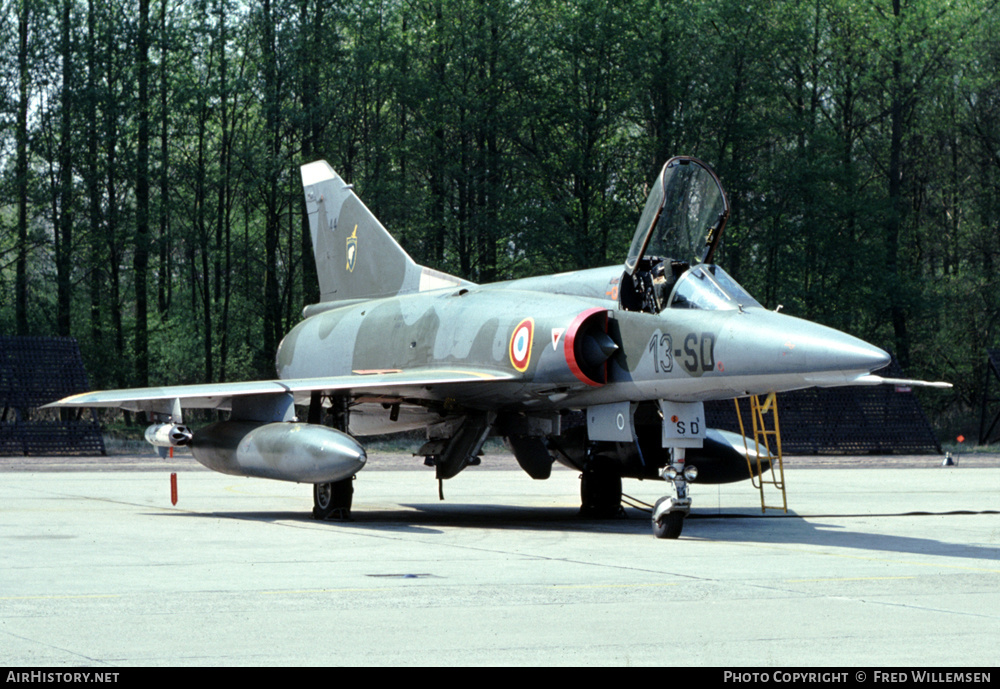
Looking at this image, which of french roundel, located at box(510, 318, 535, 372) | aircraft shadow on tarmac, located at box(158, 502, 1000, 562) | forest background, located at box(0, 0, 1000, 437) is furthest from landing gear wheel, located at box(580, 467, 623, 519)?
forest background, located at box(0, 0, 1000, 437)

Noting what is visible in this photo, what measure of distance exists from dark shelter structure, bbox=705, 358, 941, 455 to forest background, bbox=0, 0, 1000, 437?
8.51m

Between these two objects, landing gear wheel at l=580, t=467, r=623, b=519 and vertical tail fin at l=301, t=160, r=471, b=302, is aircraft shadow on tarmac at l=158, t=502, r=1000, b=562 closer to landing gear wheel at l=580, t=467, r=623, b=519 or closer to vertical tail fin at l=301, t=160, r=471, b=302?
landing gear wheel at l=580, t=467, r=623, b=519

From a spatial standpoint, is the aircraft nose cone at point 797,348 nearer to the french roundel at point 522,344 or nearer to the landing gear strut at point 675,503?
the landing gear strut at point 675,503

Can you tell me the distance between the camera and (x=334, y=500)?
13.9 m

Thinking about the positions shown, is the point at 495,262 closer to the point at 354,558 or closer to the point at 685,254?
the point at 685,254

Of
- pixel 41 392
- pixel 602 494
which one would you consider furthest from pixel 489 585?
pixel 41 392

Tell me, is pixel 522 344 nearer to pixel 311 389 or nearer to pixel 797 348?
pixel 311 389

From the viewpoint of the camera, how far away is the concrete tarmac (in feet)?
18.6

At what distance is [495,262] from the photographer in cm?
4266

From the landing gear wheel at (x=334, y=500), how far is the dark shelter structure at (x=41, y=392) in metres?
16.2

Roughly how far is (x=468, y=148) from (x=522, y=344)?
30.7 metres
